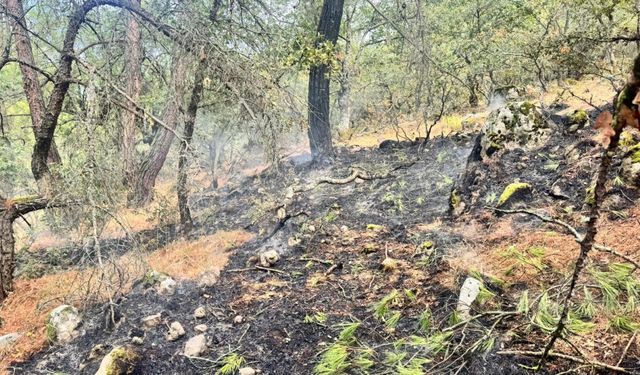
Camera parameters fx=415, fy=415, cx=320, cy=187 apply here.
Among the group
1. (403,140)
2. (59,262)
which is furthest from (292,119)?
(403,140)

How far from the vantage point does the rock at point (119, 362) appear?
318 centimetres

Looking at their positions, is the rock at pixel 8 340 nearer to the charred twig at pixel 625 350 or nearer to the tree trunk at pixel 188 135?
the tree trunk at pixel 188 135

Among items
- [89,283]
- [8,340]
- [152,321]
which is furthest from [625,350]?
[8,340]

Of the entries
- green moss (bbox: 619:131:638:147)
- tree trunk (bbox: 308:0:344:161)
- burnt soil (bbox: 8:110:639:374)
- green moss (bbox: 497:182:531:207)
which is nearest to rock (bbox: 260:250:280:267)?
burnt soil (bbox: 8:110:639:374)

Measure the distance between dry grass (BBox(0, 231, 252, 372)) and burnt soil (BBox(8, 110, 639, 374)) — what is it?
0.25 metres

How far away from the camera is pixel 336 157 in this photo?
9.96m

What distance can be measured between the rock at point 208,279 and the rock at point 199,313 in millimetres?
738

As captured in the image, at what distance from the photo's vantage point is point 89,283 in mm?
4047

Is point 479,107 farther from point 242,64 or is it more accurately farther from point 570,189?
point 242,64

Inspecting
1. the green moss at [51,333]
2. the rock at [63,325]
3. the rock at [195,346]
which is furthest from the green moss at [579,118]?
the green moss at [51,333]

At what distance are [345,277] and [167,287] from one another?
2.08 meters

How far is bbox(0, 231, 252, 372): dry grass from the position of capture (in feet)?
13.1

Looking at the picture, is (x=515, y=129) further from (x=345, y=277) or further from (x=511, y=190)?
(x=345, y=277)

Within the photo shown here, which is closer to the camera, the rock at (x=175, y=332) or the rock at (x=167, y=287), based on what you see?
the rock at (x=175, y=332)
